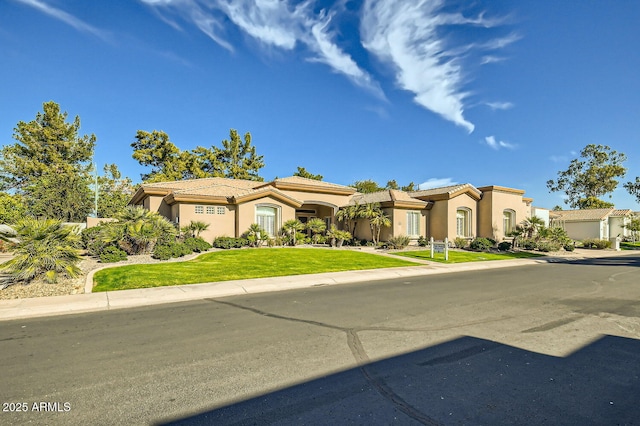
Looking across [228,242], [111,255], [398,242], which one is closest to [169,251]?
[111,255]

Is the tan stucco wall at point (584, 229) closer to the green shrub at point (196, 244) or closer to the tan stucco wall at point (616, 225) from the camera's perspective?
the tan stucco wall at point (616, 225)

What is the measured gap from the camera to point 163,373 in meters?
4.54

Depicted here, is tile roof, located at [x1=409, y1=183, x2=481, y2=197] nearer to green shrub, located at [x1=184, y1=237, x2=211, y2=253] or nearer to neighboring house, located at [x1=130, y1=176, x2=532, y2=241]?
neighboring house, located at [x1=130, y1=176, x2=532, y2=241]

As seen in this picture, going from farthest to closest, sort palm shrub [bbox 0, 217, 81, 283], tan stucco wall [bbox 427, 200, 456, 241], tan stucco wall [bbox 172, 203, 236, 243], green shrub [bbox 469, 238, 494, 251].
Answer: tan stucco wall [bbox 427, 200, 456, 241]
green shrub [bbox 469, 238, 494, 251]
tan stucco wall [bbox 172, 203, 236, 243]
palm shrub [bbox 0, 217, 81, 283]

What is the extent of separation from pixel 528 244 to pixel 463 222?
17.4ft

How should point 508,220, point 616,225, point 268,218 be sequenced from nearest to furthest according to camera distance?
point 268,218
point 508,220
point 616,225

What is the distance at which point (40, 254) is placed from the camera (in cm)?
1070

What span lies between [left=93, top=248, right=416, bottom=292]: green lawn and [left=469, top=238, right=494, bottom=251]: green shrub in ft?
36.4

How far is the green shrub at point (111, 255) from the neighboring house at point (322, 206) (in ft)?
20.5

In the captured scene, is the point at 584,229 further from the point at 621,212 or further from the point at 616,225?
the point at 621,212

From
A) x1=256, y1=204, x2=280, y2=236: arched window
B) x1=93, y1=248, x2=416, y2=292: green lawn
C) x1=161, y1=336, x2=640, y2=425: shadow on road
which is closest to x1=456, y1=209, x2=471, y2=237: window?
x1=93, y1=248, x2=416, y2=292: green lawn

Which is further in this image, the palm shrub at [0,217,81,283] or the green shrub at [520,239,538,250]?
the green shrub at [520,239,538,250]

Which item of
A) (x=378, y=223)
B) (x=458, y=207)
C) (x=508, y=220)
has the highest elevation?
(x=458, y=207)

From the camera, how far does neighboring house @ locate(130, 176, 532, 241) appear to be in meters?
24.0
